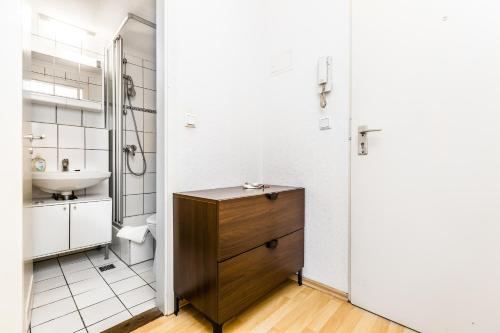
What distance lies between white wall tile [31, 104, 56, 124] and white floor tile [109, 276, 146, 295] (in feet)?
4.99

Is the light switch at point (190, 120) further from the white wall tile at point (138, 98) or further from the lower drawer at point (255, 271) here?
the white wall tile at point (138, 98)

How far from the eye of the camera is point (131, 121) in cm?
226

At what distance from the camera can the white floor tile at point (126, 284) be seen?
4.86 feet

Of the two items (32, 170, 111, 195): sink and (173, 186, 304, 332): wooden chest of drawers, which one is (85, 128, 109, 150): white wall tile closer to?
(32, 170, 111, 195): sink

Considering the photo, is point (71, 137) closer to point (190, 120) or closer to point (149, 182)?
point (149, 182)

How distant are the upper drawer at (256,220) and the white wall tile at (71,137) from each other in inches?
75.2

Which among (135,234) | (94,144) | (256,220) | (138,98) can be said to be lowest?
(135,234)

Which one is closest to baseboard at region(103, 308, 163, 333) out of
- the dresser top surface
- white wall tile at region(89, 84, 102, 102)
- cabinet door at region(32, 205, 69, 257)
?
the dresser top surface

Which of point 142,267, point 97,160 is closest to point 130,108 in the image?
point 97,160

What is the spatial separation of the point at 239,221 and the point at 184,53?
1.02 m

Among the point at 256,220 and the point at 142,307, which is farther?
the point at 142,307

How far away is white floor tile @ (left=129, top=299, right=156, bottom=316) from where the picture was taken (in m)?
1.26

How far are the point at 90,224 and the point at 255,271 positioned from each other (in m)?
1.52
